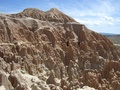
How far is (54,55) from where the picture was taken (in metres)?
65.2

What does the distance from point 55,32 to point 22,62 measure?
20235 millimetres

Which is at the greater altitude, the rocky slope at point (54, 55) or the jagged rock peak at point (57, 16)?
the jagged rock peak at point (57, 16)

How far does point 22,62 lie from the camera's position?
5419cm

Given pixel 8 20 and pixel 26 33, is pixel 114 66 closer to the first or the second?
pixel 26 33

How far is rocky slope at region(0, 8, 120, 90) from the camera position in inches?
1844

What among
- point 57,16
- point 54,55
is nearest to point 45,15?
point 57,16

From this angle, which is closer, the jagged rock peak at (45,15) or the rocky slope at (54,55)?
the rocky slope at (54,55)

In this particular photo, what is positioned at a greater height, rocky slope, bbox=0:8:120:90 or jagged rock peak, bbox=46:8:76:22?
jagged rock peak, bbox=46:8:76:22

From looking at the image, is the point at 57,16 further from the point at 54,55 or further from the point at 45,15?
the point at 54,55

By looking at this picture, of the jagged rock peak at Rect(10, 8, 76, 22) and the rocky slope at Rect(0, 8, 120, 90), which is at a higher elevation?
the jagged rock peak at Rect(10, 8, 76, 22)

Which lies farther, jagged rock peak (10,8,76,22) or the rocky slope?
jagged rock peak (10,8,76,22)

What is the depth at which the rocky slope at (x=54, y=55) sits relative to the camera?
46.8m

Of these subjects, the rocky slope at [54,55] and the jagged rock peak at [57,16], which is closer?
the rocky slope at [54,55]

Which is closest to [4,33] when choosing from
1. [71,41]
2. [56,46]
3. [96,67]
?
[56,46]
